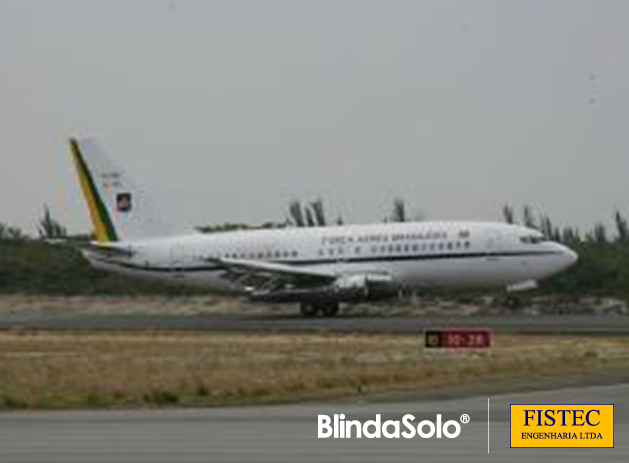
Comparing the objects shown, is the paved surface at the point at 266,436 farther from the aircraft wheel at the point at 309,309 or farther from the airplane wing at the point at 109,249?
the airplane wing at the point at 109,249

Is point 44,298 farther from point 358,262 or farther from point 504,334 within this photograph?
point 504,334

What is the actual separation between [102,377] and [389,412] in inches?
409

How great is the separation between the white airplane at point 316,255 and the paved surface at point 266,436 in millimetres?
36411

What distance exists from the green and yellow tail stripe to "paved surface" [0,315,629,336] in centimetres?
403

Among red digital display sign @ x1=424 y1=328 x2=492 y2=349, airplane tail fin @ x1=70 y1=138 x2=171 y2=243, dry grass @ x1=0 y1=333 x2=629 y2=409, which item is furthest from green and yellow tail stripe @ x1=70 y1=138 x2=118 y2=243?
red digital display sign @ x1=424 y1=328 x2=492 y2=349

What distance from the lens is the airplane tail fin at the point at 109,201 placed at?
6800 centimetres

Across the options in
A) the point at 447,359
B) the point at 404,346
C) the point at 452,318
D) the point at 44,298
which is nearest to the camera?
the point at 447,359

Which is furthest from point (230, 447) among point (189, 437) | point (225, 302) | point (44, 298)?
point (44, 298)

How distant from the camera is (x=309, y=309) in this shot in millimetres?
64062

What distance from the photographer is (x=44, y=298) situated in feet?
278

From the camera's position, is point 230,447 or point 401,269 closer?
point 230,447

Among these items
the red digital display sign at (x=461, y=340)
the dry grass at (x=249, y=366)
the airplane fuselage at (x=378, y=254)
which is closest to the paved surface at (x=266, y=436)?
the dry grass at (x=249, y=366)

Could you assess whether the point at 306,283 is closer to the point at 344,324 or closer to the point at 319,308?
the point at 319,308

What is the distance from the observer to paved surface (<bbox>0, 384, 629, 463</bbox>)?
639 inches
